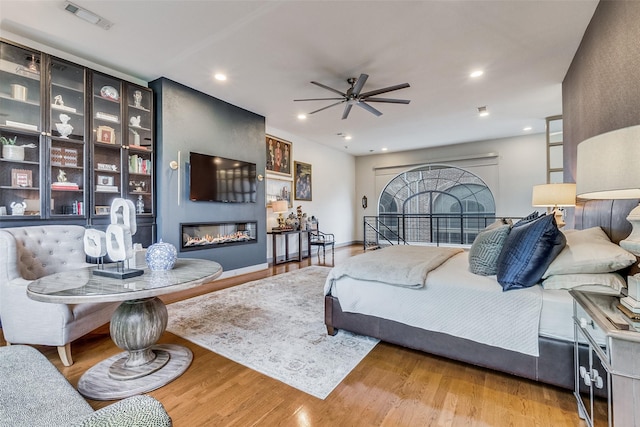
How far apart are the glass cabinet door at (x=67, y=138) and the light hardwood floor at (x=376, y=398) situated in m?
1.93

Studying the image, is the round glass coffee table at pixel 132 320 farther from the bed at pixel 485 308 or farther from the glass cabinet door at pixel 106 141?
the glass cabinet door at pixel 106 141

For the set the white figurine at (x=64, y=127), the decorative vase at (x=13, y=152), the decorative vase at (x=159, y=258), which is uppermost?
the white figurine at (x=64, y=127)

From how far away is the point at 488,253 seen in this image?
2.01 meters

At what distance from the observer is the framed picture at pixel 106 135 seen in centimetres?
345

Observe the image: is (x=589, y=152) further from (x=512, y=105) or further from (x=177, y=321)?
(x=512, y=105)

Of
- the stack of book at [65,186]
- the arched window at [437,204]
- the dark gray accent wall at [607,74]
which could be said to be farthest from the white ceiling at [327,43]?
the arched window at [437,204]

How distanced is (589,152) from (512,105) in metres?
4.57

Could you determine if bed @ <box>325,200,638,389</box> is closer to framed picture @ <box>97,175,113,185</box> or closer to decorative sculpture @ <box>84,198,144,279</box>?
decorative sculpture @ <box>84,198,144,279</box>

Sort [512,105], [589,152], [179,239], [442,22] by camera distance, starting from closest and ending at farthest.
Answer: [589,152] → [442,22] → [179,239] → [512,105]

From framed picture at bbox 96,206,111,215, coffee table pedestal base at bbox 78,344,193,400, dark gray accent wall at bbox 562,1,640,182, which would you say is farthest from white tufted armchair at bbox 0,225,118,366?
dark gray accent wall at bbox 562,1,640,182

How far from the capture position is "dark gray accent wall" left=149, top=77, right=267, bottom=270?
12.8 ft

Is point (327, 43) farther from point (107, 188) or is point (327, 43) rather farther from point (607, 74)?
point (107, 188)

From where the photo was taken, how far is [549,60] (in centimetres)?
337

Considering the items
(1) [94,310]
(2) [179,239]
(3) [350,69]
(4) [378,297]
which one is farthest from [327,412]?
(3) [350,69]
